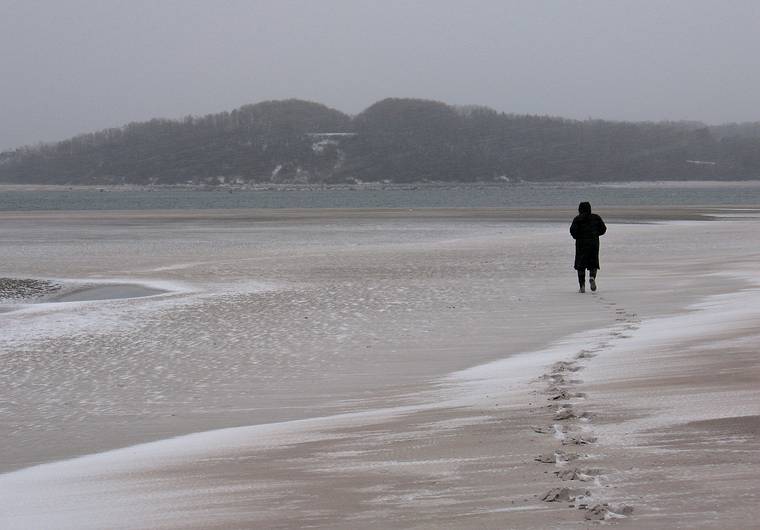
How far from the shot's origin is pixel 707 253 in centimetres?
2906

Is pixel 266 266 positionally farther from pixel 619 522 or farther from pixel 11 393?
pixel 619 522

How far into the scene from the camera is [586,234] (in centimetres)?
1967

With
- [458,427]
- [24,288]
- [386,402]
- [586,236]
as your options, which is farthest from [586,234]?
[458,427]

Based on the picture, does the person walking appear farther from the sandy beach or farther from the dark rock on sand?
the dark rock on sand

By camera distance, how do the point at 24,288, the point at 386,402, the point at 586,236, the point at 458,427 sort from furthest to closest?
the point at 24,288 → the point at 586,236 → the point at 386,402 → the point at 458,427

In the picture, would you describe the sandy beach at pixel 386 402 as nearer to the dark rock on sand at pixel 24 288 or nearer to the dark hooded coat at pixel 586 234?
the dark rock on sand at pixel 24 288

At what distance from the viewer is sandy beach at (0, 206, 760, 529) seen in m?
5.84

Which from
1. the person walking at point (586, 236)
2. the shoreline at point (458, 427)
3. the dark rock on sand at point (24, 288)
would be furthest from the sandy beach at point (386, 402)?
the person walking at point (586, 236)

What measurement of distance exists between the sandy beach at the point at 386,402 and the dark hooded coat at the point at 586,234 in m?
0.76

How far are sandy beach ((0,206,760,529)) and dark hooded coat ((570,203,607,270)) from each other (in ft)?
2.50

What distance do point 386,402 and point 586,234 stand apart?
1089 centimetres

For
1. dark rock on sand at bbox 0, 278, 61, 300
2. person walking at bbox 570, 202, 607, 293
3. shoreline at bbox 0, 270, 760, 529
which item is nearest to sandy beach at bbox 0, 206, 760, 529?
shoreline at bbox 0, 270, 760, 529

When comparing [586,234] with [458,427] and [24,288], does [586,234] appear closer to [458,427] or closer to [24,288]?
[24,288]

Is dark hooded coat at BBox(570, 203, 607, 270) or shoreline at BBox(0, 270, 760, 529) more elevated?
dark hooded coat at BBox(570, 203, 607, 270)
